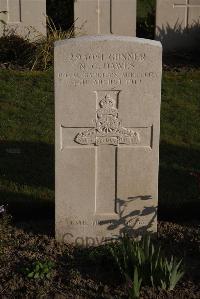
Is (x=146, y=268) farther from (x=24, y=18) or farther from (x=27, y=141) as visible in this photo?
(x=24, y=18)

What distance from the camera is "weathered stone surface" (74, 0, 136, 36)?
12.0 meters

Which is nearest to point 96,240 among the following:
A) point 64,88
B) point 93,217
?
point 93,217

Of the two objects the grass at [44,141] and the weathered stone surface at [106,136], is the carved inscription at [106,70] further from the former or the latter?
the grass at [44,141]

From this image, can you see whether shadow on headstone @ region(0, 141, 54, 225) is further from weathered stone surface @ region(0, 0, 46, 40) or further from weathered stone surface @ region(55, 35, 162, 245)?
weathered stone surface @ region(0, 0, 46, 40)

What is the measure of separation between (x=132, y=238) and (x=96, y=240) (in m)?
0.31

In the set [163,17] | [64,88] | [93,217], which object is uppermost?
[163,17]

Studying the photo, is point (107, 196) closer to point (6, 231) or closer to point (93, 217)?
point (93, 217)

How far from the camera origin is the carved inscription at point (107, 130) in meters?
5.15

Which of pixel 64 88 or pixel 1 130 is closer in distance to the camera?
pixel 64 88

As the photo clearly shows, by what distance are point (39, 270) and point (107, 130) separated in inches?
47.4

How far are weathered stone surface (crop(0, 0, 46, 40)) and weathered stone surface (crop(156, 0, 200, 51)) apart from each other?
7.00ft

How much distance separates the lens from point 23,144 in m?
7.61

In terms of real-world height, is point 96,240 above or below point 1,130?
below

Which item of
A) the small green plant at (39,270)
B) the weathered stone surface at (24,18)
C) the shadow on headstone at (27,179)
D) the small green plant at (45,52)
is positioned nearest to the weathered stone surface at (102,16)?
the weathered stone surface at (24,18)
